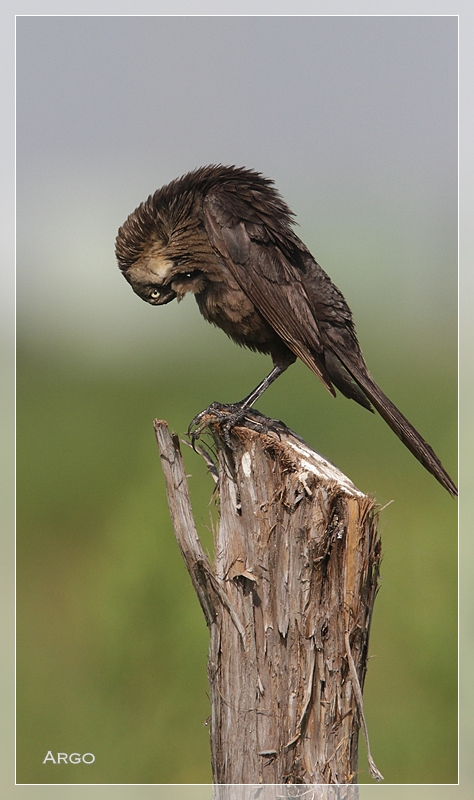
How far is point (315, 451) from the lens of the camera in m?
3.07

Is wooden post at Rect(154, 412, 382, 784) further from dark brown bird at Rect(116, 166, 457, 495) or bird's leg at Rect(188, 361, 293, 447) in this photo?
dark brown bird at Rect(116, 166, 457, 495)

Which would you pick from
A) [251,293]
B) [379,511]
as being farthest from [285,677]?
[251,293]

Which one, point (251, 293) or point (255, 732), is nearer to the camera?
point (255, 732)

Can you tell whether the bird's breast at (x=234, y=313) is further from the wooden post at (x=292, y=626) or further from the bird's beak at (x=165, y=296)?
the wooden post at (x=292, y=626)

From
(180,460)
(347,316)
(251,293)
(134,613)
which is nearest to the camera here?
(180,460)

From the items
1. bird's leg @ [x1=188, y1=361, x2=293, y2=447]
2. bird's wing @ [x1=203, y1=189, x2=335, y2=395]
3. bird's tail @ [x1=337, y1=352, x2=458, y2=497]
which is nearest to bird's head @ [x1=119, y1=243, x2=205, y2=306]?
bird's wing @ [x1=203, y1=189, x2=335, y2=395]

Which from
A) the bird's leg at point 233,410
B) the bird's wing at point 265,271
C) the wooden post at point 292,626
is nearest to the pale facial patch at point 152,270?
the bird's wing at point 265,271

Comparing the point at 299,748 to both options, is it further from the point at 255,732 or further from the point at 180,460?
the point at 180,460

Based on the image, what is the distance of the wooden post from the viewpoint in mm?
2514

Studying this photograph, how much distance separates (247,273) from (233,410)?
776mm

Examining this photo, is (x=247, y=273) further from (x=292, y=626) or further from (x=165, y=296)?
(x=292, y=626)

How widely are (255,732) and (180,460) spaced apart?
3.85 ft

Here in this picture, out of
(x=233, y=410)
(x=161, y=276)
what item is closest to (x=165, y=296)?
(x=161, y=276)

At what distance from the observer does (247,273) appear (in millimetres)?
3602
